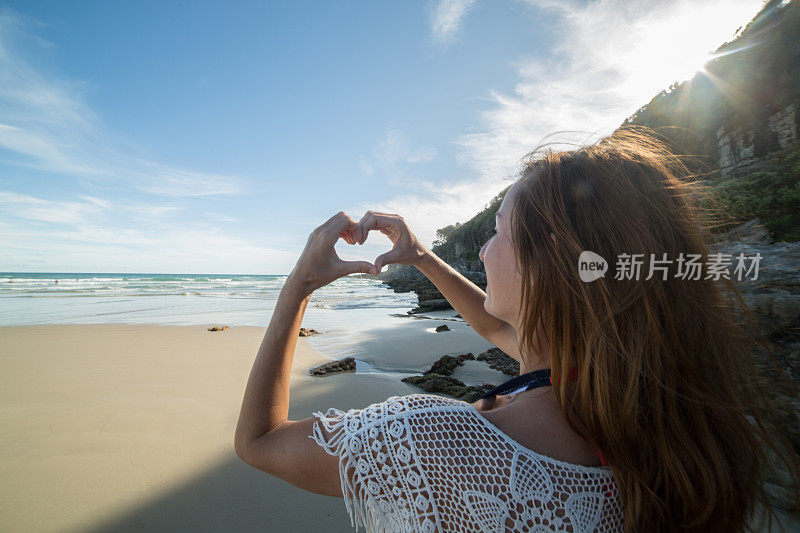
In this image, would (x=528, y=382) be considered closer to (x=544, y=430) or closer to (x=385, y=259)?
(x=544, y=430)

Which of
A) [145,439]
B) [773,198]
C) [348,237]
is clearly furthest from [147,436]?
[773,198]

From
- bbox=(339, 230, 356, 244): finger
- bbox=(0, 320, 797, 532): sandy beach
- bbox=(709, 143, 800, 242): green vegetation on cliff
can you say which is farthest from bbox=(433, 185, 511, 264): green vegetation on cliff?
bbox=(339, 230, 356, 244): finger

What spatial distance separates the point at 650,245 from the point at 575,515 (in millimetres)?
682

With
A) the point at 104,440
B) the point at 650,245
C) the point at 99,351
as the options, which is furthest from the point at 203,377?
the point at 650,245

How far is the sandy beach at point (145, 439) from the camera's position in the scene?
6.31 ft

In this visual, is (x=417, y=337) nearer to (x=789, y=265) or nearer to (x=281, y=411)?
(x=789, y=265)

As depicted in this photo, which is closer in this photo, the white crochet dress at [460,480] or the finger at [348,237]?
the white crochet dress at [460,480]

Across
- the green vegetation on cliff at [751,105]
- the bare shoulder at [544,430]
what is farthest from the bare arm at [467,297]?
the green vegetation on cliff at [751,105]

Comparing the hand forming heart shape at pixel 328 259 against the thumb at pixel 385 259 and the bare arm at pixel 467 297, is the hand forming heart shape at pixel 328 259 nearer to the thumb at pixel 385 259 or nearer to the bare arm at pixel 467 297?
the thumb at pixel 385 259

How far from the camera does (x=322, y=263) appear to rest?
43.7 inches

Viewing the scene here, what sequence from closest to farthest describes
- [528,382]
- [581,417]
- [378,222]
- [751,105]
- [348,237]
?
[581,417] < [528,382] < [348,237] < [378,222] < [751,105]

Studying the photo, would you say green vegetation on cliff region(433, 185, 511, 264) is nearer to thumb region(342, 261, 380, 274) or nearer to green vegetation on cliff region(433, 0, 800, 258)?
green vegetation on cliff region(433, 0, 800, 258)

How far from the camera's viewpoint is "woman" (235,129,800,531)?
728 millimetres

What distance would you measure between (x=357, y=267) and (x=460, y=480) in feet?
2.35
